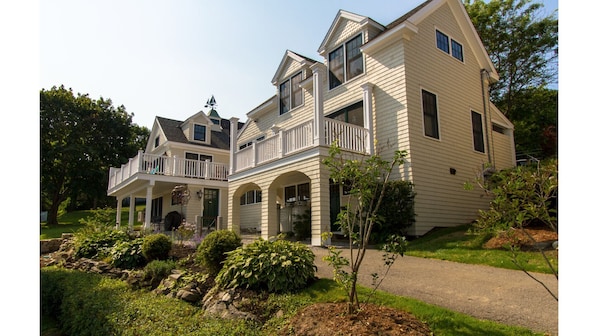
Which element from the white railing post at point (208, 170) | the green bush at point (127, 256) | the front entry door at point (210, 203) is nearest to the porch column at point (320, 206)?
the green bush at point (127, 256)

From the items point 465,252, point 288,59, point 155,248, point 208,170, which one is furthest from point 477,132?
point 208,170

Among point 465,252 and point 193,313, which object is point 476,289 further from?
Result: point 193,313

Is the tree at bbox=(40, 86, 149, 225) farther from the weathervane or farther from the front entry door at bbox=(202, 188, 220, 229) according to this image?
the front entry door at bbox=(202, 188, 220, 229)

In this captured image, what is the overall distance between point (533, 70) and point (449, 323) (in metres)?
22.8

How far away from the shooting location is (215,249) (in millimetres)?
6738

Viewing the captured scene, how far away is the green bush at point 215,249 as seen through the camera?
22.1 feet

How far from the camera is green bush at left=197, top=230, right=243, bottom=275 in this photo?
22.1 ft

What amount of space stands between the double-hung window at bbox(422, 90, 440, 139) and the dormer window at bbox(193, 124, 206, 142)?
54.0ft

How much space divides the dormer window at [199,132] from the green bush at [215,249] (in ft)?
59.4

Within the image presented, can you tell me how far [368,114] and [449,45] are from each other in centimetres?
491

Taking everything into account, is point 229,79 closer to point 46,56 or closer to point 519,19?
point 46,56

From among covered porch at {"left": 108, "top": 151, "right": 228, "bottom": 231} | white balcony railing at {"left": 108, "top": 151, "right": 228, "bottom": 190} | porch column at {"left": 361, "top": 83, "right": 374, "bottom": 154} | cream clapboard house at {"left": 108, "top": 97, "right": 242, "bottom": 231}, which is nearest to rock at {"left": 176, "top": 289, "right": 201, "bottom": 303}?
cream clapboard house at {"left": 108, "top": 97, "right": 242, "bottom": 231}

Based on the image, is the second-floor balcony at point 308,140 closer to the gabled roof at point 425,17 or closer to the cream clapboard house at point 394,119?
the cream clapboard house at point 394,119
